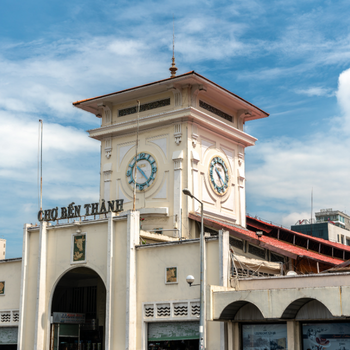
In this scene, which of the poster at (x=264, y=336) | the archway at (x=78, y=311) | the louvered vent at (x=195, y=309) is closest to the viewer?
the poster at (x=264, y=336)

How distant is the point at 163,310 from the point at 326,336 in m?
8.52

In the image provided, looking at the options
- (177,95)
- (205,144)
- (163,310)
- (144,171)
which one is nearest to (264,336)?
(163,310)

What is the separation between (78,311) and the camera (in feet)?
132

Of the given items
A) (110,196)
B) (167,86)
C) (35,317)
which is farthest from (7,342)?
(167,86)


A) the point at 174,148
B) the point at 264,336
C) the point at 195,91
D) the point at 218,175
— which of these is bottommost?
the point at 264,336

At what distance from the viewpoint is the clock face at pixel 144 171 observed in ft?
135

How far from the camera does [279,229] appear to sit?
152ft

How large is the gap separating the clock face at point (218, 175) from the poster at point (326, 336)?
1554 cm

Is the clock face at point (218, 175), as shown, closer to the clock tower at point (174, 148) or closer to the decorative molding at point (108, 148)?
the clock tower at point (174, 148)

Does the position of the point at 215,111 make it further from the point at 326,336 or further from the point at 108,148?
the point at 326,336

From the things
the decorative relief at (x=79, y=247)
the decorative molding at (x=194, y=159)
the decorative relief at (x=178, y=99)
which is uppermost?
the decorative relief at (x=178, y=99)

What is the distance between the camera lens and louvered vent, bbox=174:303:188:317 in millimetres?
30656

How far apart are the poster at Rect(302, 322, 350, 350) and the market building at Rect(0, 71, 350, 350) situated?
0.17 feet

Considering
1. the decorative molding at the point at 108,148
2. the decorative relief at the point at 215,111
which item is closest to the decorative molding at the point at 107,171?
the decorative molding at the point at 108,148
